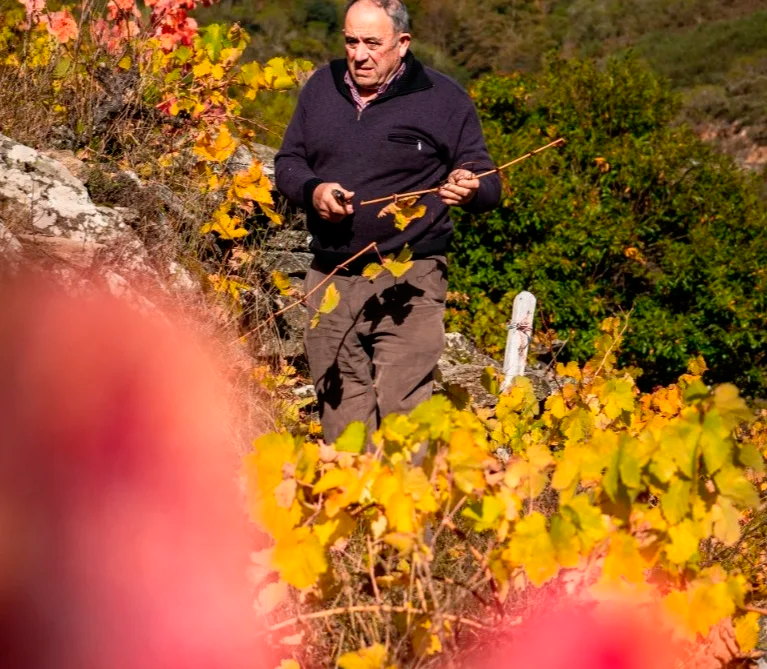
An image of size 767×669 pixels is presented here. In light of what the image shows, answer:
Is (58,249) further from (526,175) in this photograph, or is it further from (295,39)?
(295,39)

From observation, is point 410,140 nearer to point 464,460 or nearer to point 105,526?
point 464,460

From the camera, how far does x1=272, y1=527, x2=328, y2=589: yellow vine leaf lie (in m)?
1.71

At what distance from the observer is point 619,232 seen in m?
10.4

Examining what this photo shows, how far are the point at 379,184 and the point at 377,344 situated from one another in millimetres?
448

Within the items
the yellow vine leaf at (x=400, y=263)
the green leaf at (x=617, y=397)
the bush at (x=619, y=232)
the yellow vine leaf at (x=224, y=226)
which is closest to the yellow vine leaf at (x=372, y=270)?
the yellow vine leaf at (x=400, y=263)

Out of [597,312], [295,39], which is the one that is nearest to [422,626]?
[597,312]

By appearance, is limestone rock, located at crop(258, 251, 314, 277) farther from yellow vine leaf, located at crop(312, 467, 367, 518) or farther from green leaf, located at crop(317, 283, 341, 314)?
yellow vine leaf, located at crop(312, 467, 367, 518)

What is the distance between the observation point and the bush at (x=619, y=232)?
9922 mm

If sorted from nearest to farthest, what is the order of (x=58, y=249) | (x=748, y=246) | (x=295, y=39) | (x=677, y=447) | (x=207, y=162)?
1. (x=677, y=447)
2. (x=58, y=249)
3. (x=207, y=162)
4. (x=748, y=246)
5. (x=295, y=39)

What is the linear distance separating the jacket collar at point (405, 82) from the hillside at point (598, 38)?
22435 millimetres

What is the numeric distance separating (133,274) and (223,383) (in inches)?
20.3

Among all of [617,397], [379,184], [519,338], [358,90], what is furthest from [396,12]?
[519,338]

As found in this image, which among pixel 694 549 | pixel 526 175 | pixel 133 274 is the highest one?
pixel 694 549

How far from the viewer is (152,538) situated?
1.80 m
